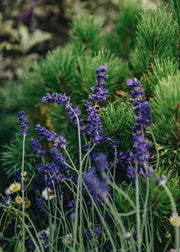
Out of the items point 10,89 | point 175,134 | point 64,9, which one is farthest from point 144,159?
point 64,9

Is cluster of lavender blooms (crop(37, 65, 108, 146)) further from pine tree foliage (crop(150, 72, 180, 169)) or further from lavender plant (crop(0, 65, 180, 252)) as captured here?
pine tree foliage (crop(150, 72, 180, 169))

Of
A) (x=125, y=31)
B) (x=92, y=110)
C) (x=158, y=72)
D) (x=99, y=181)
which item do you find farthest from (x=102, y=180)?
(x=125, y=31)

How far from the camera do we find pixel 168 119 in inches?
30.6

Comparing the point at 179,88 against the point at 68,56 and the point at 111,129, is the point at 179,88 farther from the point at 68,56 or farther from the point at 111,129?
the point at 68,56

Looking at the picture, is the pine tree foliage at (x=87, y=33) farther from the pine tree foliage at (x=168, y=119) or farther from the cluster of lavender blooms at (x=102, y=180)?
the cluster of lavender blooms at (x=102, y=180)

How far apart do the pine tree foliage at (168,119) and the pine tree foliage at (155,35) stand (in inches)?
8.8

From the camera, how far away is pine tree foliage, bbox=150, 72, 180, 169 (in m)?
0.71

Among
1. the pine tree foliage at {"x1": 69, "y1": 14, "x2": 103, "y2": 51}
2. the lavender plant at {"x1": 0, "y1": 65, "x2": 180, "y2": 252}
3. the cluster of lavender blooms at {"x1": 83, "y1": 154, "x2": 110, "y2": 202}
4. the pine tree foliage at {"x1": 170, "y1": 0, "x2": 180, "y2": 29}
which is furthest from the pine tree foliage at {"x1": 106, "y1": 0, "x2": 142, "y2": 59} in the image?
the cluster of lavender blooms at {"x1": 83, "y1": 154, "x2": 110, "y2": 202}

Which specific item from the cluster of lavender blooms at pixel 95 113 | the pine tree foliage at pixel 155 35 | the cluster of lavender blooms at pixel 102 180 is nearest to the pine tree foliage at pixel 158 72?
the pine tree foliage at pixel 155 35

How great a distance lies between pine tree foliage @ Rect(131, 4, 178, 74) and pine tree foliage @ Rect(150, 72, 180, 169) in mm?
223

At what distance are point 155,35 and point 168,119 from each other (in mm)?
369

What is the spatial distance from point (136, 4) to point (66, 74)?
1.91 feet

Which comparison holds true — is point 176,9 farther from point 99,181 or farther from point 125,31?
point 99,181

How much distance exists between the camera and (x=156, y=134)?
83 centimetres
